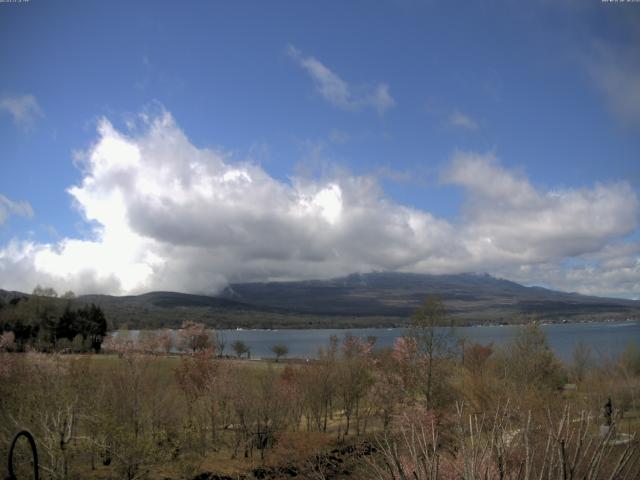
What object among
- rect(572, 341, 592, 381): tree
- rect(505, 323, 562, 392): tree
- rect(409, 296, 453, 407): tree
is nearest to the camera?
rect(409, 296, 453, 407): tree

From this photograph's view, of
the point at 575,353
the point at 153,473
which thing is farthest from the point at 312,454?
the point at 575,353

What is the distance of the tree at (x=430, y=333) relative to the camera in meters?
40.4

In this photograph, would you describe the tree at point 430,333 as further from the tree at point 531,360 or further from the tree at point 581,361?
the tree at point 581,361

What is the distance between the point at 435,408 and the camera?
38375mm

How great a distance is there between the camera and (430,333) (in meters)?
40.9

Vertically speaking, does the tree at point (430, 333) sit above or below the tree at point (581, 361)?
above

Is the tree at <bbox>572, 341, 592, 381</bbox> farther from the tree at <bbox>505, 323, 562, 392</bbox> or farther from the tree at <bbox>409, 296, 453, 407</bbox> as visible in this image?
the tree at <bbox>409, 296, 453, 407</bbox>

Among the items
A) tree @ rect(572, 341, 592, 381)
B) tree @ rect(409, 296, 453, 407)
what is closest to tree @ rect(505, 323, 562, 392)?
tree @ rect(409, 296, 453, 407)

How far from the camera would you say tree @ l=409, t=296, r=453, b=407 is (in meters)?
40.4

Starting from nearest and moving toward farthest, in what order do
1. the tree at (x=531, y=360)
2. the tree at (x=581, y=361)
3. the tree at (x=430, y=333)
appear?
the tree at (x=430, y=333) < the tree at (x=531, y=360) < the tree at (x=581, y=361)

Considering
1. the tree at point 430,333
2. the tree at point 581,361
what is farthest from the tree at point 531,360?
the tree at point 581,361

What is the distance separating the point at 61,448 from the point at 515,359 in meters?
37.3

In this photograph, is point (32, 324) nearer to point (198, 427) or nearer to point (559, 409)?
point (198, 427)

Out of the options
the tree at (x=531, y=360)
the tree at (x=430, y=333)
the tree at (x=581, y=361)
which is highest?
the tree at (x=430, y=333)
